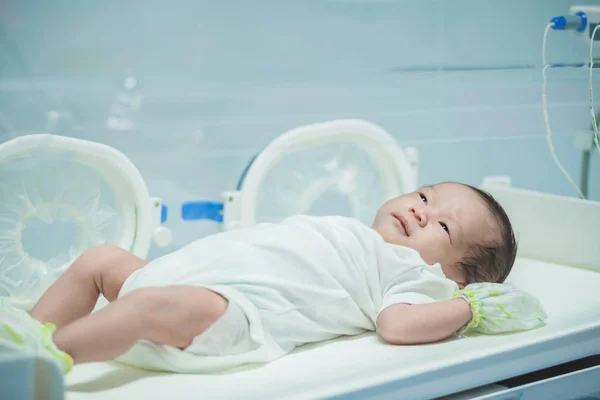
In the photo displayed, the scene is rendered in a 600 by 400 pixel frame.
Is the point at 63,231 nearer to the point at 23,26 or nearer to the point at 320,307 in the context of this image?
the point at 23,26

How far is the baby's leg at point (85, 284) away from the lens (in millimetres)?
1192

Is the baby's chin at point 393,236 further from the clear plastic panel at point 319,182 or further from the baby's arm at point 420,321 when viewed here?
the clear plastic panel at point 319,182

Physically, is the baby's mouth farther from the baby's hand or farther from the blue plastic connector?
the blue plastic connector

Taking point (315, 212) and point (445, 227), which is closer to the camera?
point (445, 227)

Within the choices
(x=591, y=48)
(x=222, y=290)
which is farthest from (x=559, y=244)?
(x=222, y=290)

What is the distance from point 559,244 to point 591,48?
526 millimetres

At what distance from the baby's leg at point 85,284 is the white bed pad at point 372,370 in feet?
0.46

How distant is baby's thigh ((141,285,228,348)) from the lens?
1042mm

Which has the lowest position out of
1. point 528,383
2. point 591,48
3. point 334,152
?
point 528,383

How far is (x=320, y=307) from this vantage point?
125cm

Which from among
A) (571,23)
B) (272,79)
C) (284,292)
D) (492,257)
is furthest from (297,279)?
(571,23)

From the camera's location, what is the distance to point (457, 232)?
145 cm

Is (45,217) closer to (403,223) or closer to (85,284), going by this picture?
(85,284)

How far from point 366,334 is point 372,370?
0.79ft
